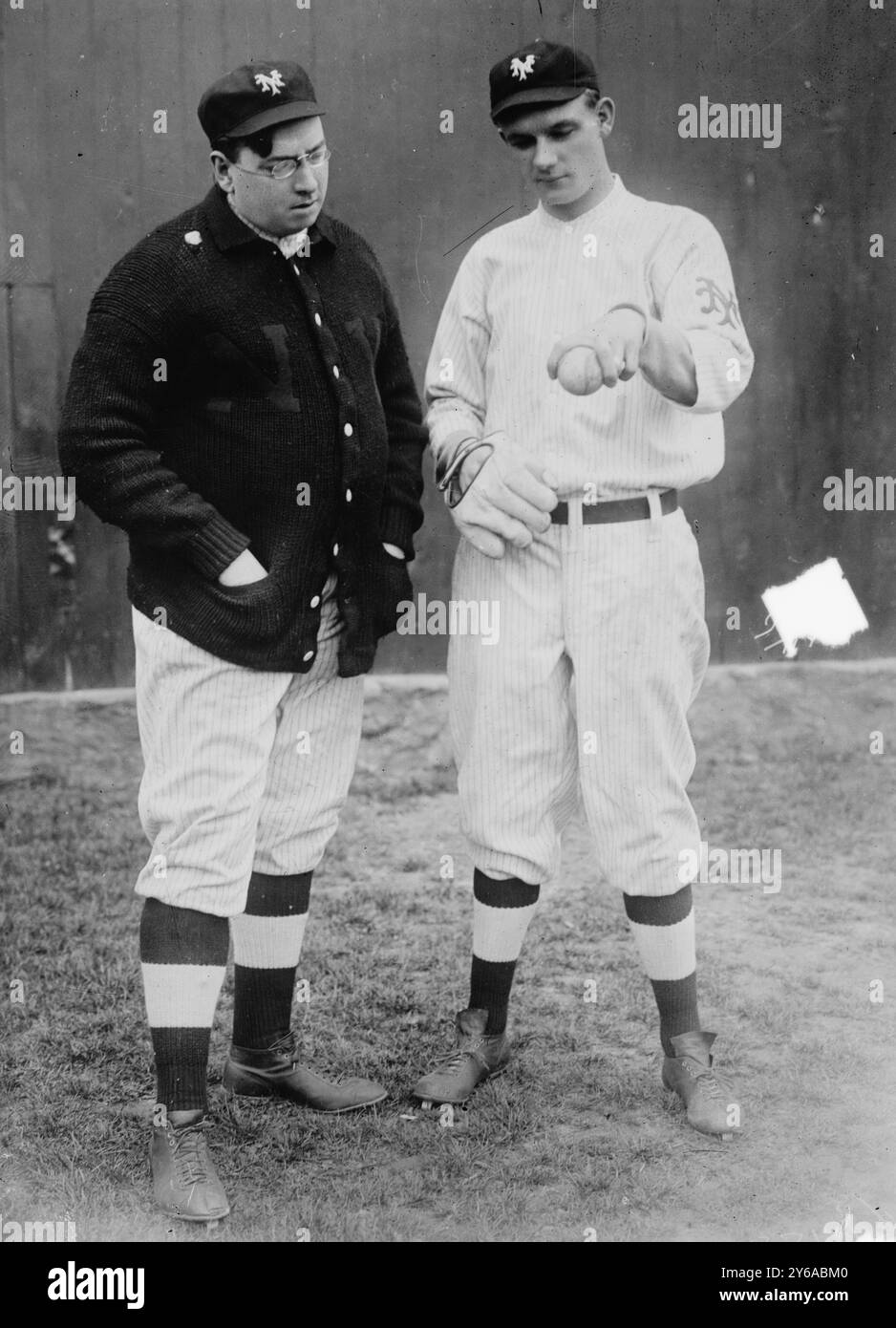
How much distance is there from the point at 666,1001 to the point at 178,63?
8.59 feet

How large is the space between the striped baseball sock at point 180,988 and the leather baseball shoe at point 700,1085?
0.96m

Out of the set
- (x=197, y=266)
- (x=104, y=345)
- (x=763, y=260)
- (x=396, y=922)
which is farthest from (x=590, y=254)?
(x=396, y=922)

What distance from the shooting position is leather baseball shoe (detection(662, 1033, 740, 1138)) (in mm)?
2865

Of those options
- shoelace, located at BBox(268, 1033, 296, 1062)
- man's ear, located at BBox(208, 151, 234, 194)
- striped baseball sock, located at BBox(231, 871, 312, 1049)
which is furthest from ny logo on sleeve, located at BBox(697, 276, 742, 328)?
shoelace, located at BBox(268, 1033, 296, 1062)

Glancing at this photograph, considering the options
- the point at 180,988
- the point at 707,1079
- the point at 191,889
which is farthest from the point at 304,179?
the point at 707,1079

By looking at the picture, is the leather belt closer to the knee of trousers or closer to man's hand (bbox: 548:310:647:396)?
man's hand (bbox: 548:310:647:396)

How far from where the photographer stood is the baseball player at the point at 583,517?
9.04ft

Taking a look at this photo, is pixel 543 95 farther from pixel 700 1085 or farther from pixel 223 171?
pixel 700 1085

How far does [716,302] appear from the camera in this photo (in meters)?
2.76

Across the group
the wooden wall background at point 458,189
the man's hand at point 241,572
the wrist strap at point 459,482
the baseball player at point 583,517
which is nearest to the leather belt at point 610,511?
the baseball player at point 583,517

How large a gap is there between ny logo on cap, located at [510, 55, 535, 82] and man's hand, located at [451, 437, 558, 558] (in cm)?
66
